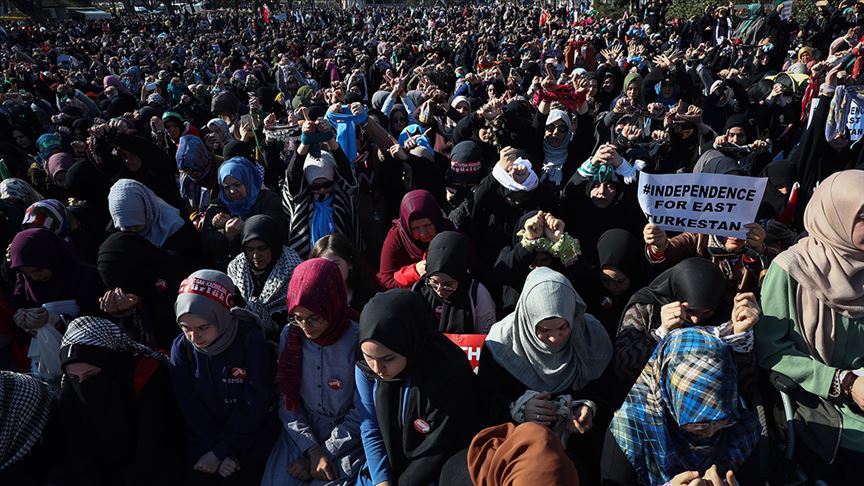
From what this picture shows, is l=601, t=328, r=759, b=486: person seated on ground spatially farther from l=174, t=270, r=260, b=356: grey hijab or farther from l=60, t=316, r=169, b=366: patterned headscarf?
l=60, t=316, r=169, b=366: patterned headscarf

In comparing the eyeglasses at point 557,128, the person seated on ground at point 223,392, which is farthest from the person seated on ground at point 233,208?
the eyeglasses at point 557,128

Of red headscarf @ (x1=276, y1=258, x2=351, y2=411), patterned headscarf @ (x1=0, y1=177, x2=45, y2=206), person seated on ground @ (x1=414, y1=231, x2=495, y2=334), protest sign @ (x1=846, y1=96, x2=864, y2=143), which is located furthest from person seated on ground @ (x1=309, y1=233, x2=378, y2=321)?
protest sign @ (x1=846, y1=96, x2=864, y2=143)

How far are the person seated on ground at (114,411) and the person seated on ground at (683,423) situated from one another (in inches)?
89.2

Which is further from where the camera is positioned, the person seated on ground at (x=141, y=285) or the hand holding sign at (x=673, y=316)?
the person seated on ground at (x=141, y=285)

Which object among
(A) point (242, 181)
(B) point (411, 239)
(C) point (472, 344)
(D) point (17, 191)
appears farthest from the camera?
(D) point (17, 191)

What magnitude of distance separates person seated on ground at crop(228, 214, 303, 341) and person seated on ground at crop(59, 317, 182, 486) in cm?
68

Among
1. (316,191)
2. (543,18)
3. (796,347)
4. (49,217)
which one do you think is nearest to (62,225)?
(49,217)

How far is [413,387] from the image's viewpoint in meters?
2.40

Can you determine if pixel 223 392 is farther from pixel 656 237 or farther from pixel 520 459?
pixel 656 237

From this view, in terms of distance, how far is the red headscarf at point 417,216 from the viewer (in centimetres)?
362

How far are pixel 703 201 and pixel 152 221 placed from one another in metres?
3.82

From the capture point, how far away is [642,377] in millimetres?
2240

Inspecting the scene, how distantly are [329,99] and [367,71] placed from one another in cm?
890

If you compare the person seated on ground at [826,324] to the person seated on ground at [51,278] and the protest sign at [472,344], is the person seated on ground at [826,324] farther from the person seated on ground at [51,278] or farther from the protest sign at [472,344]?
the person seated on ground at [51,278]
